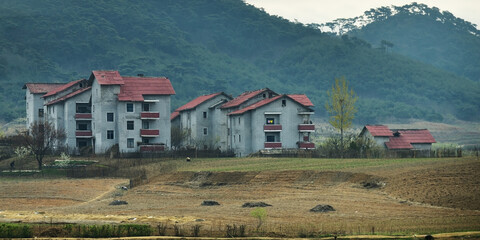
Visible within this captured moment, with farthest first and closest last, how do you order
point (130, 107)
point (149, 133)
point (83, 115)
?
point (83, 115), point (149, 133), point (130, 107)

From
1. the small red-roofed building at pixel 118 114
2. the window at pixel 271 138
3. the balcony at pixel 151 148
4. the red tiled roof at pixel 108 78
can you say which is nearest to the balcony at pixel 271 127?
the window at pixel 271 138

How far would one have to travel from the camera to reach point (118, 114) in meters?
102

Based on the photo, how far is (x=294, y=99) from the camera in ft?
349

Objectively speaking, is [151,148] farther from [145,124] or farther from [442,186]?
[442,186]

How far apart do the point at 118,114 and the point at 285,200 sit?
47.4 meters

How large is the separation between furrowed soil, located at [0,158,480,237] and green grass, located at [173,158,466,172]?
2.31m

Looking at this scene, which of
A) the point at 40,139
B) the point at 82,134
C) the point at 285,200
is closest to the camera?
the point at 285,200

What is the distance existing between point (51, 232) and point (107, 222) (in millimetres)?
3939

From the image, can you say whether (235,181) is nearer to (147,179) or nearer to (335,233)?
(147,179)

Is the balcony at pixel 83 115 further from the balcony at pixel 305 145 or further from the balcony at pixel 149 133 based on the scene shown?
the balcony at pixel 305 145

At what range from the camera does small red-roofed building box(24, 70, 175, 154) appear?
10175 cm

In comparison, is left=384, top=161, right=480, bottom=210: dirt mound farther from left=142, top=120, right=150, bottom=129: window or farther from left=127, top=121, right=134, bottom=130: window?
left=142, top=120, right=150, bottom=129: window

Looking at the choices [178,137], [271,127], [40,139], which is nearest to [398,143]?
[271,127]

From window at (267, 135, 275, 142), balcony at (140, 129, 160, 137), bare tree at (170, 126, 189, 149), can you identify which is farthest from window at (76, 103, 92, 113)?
window at (267, 135, 275, 142)
